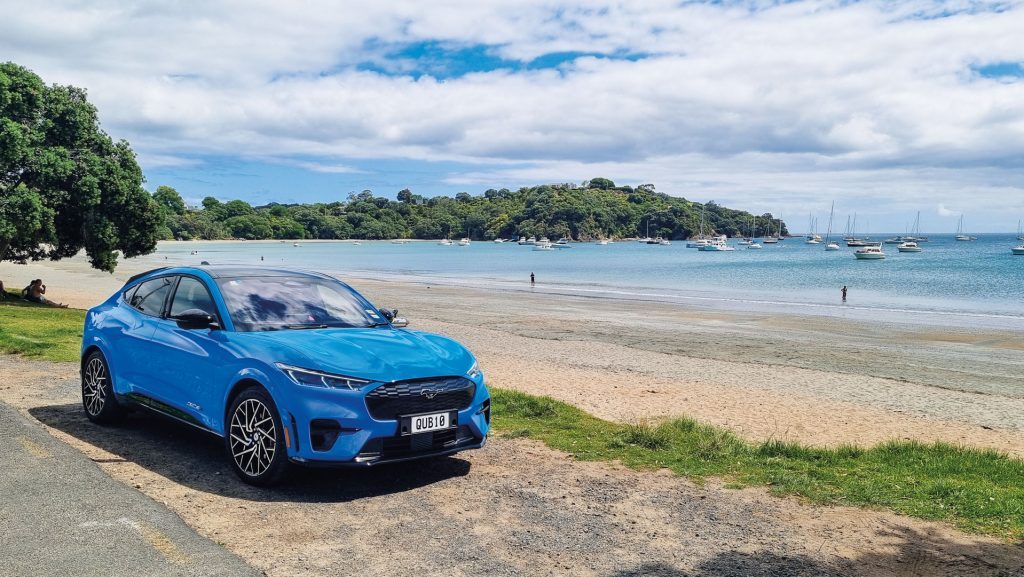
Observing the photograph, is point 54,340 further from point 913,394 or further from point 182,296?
point 913,394

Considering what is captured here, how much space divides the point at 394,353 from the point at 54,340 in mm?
11040

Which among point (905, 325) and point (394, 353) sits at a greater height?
point (394, 353)

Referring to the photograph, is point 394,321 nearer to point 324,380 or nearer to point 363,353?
point 363,353

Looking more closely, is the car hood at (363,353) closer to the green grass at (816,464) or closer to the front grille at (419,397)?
the front grille at (419,397)

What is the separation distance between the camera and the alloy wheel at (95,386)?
787cm

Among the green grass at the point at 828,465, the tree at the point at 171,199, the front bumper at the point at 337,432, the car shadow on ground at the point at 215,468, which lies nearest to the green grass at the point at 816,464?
the green grass at the point at 828,465

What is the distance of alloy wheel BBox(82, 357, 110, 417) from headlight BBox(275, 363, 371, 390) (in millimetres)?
3219

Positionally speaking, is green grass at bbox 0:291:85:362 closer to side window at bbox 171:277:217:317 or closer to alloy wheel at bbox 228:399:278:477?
side window at bbox 171:277:217:317

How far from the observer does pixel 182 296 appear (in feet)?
23.3

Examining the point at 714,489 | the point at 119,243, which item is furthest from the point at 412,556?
the point at 119,243

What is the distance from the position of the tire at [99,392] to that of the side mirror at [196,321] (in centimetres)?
188

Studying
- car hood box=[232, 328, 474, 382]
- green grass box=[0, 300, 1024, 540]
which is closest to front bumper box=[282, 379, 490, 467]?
car hood box=[232, 328, 474, 382]

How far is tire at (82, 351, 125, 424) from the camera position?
7.77 metres

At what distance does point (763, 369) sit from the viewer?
16625 millimetres
